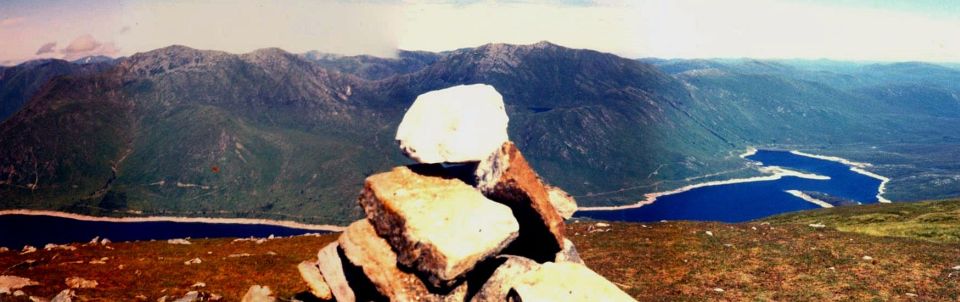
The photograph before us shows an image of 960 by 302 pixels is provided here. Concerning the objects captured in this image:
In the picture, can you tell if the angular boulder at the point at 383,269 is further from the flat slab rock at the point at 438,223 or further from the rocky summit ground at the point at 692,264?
the rocky summit ground at the point at 692,264

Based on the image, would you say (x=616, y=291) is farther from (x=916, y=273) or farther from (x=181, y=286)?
(x=181, y=286)

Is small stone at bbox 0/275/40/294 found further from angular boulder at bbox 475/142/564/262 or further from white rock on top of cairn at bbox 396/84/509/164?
angular boulder at bbox 475/142/564/262

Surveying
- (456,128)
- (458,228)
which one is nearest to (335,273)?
(458,228)

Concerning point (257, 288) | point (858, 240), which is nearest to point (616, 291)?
point (257, 288)

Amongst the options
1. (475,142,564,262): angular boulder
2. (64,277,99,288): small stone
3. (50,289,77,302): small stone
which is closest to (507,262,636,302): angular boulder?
(475,142,564,262): angular boulder

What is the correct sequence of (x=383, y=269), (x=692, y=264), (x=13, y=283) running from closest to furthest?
(x=383, y=269) < (x=13, y=283) < (x=692, y=264)

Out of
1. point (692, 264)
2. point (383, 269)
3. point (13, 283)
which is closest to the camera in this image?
point (383, 269)

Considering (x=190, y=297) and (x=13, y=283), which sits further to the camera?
(x=13, y=283)

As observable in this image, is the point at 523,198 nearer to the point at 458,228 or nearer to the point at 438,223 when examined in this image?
the point at 458,228
